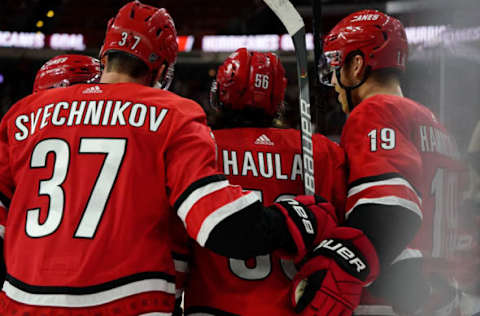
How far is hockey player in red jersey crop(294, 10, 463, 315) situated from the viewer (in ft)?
5.05

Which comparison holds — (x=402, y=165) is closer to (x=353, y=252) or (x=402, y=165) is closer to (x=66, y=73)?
(x=353, y=252)

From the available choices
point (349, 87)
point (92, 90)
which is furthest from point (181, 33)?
point (92, 90)

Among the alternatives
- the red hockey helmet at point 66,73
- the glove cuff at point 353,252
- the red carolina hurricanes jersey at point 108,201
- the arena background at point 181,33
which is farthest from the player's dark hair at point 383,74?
the arena background at point 181,33

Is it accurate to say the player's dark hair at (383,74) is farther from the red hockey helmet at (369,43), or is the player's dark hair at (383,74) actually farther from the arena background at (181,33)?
the arena background at (181,33)

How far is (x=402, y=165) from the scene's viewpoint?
5.22ft

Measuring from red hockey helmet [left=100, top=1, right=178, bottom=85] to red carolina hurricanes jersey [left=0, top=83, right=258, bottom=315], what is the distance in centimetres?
18

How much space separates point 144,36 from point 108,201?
0.53m

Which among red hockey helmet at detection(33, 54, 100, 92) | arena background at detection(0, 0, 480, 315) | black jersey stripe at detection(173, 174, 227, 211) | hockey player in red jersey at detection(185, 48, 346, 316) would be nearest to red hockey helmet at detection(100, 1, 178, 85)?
hockey player in red jersey at detection(185, 48, 346, 316)

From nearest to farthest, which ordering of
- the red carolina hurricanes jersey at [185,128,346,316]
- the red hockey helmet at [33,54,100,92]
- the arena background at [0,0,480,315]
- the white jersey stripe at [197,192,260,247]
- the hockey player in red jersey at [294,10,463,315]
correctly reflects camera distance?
the white jersey stripe at [197,192,260,247], the hockey player in red jersey at [294,10,463,315], the red carolina hurricanes jersey at [185,128,346,316], the red hockey helmet at [33,54,100,92], the arena background at [0,0,480,315]

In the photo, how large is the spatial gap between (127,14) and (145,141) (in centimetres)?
48

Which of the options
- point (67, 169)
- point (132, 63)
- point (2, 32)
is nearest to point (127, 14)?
point (132, 63)

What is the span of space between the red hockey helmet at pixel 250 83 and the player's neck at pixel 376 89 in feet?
0.92

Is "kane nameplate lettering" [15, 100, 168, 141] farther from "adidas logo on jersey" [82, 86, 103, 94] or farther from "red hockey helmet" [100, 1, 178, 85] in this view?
"red hockey helmet" [100, 1, 178, 85]

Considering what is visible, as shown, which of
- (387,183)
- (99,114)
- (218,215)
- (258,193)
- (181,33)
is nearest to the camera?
(218,215)
